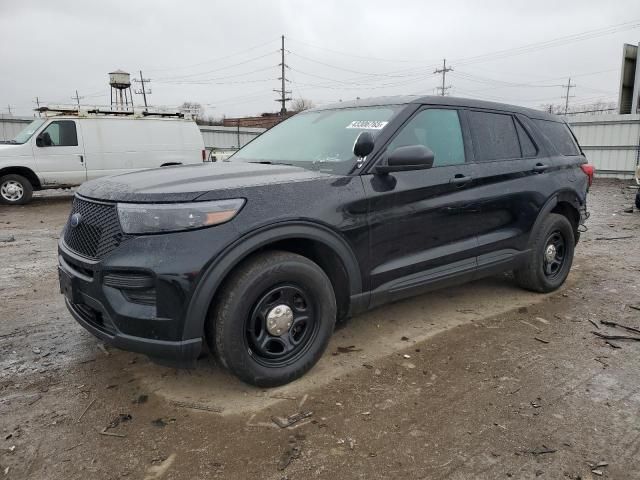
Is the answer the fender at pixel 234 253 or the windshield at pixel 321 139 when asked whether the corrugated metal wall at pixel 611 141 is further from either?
the fender at pixel 234 253

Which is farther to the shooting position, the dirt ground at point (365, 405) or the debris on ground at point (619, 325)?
the debris on ground at point (619, 325)

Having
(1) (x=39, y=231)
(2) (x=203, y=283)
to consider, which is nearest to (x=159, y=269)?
(2) (x=203, y=283)

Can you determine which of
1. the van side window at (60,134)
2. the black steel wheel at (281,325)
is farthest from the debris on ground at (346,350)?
the van side window at (60,134)

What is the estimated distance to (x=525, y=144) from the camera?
4.49 m

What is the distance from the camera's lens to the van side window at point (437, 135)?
11.6ft

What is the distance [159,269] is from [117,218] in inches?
16.3

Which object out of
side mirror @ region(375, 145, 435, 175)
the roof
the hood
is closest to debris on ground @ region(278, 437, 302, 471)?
the hood

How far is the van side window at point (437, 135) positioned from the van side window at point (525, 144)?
875 millimetres

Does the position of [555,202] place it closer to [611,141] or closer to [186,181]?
[186,181]

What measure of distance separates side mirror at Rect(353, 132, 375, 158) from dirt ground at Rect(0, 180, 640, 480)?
1.42m

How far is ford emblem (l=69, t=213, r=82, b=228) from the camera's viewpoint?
9.60 feet

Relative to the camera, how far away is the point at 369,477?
2.23m

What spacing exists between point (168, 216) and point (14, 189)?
1094 cm

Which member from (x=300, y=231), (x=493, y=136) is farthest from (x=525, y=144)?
(x=300, y=231)
